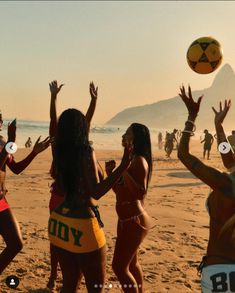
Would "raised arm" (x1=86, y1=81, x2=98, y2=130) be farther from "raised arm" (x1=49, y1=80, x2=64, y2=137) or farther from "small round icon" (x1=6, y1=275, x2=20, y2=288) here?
"small round icon" (x1=6, y1=275, x2=20, y2=288)

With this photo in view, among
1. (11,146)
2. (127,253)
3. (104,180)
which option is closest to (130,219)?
(127,253)

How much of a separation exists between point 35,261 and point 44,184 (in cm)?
862

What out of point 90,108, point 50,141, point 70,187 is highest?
point 90,108

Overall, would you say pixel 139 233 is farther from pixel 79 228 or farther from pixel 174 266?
pixel 174 266

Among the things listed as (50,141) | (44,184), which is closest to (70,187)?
(50,141)

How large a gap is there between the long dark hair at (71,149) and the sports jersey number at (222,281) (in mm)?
1306

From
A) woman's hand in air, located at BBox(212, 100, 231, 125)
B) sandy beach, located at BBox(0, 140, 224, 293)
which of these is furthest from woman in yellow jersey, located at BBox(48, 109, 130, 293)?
sandy beach, located at BBox(0, 140, 224, 293)

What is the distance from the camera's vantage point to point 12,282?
5.47 metres

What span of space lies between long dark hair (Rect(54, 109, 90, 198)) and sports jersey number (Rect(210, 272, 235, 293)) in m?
1.31

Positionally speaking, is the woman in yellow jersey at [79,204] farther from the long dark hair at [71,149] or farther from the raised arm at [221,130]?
the raised arm at [221,130]

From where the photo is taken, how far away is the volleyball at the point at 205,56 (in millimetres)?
6281

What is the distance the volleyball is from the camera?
6.28 m

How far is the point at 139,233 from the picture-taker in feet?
14.2

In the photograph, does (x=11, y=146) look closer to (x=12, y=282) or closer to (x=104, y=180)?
(x=104, y=180)
